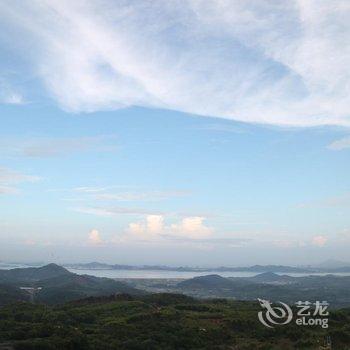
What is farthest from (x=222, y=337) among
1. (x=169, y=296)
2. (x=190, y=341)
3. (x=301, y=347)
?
(x=169, y=296)

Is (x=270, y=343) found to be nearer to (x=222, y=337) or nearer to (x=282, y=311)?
(x=222, y=337)

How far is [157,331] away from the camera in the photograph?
37.3 m

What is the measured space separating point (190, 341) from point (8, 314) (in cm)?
2056

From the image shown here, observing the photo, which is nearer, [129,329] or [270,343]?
[270,343]

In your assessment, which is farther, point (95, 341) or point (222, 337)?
point (222, 337)

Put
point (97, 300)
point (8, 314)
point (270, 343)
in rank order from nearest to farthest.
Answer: point (270, 343) → point (8, 314) → point (97, 300)

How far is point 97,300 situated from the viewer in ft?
216

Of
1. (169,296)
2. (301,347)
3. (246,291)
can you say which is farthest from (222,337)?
(246,291)

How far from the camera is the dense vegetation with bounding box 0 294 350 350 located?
105 feet

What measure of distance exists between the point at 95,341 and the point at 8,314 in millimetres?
17468

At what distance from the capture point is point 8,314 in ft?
149

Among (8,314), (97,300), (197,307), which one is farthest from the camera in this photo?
(97,300)

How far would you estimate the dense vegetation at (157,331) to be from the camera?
1257 inches

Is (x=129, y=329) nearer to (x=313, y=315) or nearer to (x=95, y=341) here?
(x=95, y=341)
